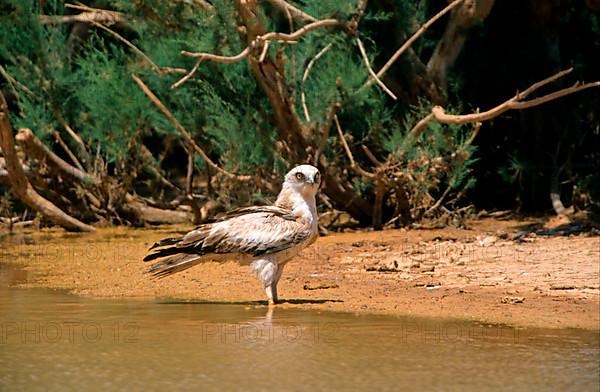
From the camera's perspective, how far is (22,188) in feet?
42.3

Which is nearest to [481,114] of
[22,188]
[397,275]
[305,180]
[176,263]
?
[397,275]

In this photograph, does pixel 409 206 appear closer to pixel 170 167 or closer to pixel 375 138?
pixel 375 138

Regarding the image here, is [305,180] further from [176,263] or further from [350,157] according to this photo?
[350,157]

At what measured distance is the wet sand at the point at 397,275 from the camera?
7879mm

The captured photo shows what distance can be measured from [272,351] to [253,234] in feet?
5.64

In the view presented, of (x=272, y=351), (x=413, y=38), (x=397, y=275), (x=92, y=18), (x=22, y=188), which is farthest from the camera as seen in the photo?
(x=92, y=18)

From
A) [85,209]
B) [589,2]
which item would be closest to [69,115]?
[85,209]

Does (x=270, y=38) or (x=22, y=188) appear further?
(x=22, y=188)

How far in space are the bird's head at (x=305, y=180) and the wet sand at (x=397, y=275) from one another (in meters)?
0.88

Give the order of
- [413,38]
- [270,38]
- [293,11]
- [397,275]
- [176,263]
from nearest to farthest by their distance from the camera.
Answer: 1. [176,263]
2. [397,275]
3. [270,38]
4. [413,38]
5. [293,11]

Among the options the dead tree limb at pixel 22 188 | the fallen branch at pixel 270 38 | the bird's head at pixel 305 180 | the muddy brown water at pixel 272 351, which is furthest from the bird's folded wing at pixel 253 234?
the dead tree limb at pixel 22 188

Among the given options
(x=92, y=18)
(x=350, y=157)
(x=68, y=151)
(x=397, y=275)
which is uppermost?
(x=92, y=18)

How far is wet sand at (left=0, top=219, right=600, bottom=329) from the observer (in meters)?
7.88

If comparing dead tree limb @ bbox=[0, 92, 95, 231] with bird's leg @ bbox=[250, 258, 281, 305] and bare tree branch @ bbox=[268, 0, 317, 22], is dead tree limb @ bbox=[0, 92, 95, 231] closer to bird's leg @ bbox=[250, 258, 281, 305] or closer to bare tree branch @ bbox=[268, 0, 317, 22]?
bare tree branch @ bbox=[268, 0, 317, 22]
